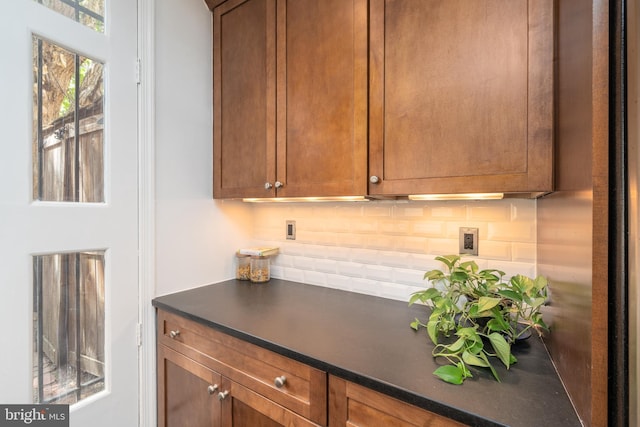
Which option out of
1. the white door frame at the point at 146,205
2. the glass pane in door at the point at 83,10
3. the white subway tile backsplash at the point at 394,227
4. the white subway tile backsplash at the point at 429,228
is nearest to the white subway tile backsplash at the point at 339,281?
the white subway tile backsplash at the point at 394,227

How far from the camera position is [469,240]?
3.99 ft

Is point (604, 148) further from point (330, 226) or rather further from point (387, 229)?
point (330, 226)

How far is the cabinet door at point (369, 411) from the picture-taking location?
2.27ft

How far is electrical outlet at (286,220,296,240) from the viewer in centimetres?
173

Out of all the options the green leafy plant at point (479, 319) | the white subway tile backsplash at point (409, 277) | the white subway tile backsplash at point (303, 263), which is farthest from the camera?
the white subway tile backsplash at point (303, 263)

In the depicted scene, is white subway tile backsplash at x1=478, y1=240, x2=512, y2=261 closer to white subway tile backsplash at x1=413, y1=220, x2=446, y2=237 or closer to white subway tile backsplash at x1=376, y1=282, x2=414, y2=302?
white subway tile backsplash at x1=413, y1=220, x2=446, y2=237

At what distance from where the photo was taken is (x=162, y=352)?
1347 mm

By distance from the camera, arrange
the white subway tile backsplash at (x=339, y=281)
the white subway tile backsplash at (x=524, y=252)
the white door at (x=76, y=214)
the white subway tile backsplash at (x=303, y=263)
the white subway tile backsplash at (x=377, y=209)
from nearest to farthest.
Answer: the white door at (x=76, y=214) < the white subway tile backsplash at (x=524, y=252) < the white subway tile backsplash at (x=377, y=209) < the white subway tile backsplash at (x=339, y=281) < the white subway tile backsplash at (x=303, y=263)

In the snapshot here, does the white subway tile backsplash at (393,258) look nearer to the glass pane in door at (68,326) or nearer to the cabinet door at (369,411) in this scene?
the cabinet door at (369,411)

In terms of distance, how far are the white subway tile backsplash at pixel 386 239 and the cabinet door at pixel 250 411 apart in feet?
2.23

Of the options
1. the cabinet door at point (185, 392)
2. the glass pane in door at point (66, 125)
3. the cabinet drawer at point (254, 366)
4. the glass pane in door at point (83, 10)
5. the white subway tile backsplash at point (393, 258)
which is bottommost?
the cabinet door at point (185, 392)

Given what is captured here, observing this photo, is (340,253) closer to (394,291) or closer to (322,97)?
(394,291)

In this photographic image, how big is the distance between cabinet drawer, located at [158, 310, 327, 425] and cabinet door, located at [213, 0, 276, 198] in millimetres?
647

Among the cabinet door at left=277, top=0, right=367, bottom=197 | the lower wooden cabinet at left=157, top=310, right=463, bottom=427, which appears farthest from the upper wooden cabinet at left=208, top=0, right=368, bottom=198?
the lower wooden cabinet at left=157, top=310, right=463, bottom=427
